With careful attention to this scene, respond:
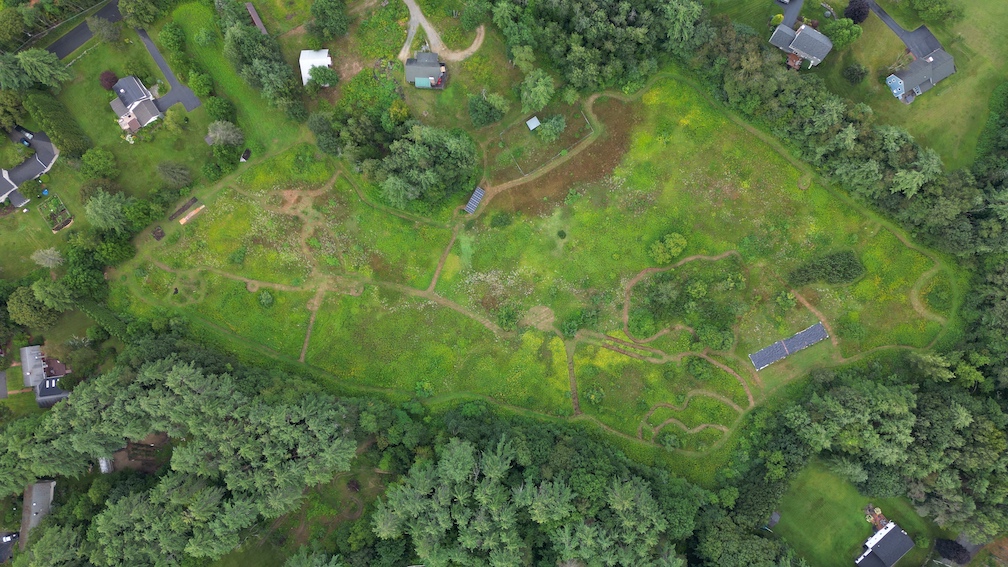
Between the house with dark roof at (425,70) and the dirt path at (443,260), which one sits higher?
the house with dark roof at (425,70)

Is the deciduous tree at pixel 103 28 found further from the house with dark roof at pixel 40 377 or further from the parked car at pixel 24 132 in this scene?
the house with dark roof at pixel 40 377

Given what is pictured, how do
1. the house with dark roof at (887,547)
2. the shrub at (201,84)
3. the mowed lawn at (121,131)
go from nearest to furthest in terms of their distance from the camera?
the house with dark roof at (887,547)
the shrub at (201,84)
the mowed lawn at (121,131)

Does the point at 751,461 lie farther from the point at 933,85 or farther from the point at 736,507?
the point at 933,85

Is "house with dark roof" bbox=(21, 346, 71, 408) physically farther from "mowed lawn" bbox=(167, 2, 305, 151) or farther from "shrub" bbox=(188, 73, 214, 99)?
"shrub" bbox=(188, 73, 214, 99)

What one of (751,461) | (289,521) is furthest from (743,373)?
(289,521)

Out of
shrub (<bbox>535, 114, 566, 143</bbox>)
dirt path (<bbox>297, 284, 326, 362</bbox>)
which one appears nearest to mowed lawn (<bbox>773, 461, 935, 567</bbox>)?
shrub (<bbox>535, 114, 566, 143</bbox>)

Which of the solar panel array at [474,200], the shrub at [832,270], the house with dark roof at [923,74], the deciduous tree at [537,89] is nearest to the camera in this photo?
the deciduous tree at [537,89]

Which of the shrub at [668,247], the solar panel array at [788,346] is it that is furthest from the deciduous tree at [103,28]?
the solar panel array at [788,346]

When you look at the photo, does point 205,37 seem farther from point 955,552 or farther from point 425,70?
point 955,552
